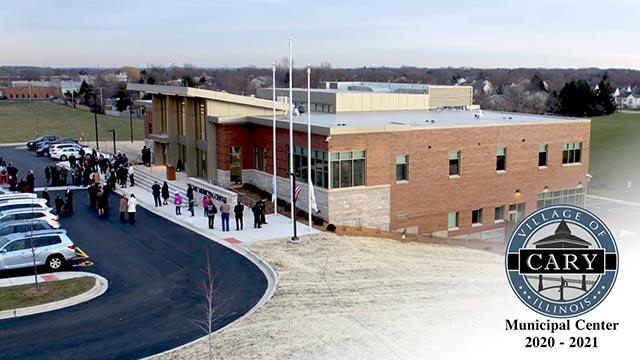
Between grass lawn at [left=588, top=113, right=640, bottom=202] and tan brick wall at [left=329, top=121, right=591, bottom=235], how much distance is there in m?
20.9

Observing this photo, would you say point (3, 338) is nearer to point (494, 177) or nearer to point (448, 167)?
point (448, 167)

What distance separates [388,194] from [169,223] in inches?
451

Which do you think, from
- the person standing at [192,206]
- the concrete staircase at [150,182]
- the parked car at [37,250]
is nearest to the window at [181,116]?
the concrete staircase at [150,182]

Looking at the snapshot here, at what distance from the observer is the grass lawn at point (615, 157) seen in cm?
6462

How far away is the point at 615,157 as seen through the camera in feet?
277

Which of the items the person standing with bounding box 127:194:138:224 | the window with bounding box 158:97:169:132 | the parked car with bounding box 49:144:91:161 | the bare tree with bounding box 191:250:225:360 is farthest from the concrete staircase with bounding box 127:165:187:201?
the bare tree with bounding box 191:250:225:360

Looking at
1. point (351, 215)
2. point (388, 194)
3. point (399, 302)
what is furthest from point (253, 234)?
point (399, 302)

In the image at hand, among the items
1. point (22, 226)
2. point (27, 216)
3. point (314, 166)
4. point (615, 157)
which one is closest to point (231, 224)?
point (314, 166)

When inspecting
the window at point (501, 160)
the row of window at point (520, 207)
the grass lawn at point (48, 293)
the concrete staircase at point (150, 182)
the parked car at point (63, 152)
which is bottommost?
the row of window at point (520, 207)

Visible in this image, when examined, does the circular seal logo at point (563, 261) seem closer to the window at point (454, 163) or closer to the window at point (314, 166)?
the window at point (314, 166)

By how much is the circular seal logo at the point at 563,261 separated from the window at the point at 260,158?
2827 centimetres

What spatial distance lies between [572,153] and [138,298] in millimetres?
30867

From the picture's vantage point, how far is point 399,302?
21719 mm

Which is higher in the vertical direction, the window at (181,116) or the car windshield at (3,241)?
the window at (181,116)
